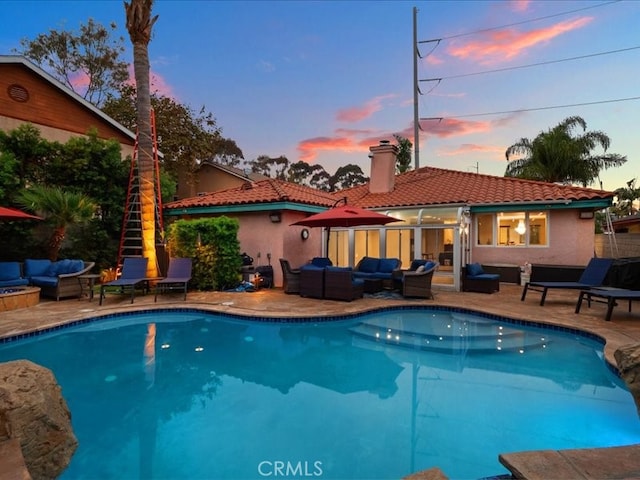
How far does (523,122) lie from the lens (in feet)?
68.3

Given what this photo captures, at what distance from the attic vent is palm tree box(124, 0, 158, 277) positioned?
608 cm

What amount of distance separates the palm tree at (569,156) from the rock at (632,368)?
82.6 feet

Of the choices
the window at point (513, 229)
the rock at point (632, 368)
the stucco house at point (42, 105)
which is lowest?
the rock at point (632, 368)

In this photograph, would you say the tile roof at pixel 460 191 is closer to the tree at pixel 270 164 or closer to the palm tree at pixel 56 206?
the palm tree at pixel 56 206

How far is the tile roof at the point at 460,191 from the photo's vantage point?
13133 mm

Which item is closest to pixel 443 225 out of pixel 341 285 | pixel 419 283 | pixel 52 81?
pixel 419 283

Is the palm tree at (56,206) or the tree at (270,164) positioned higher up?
the tree at (270,164)

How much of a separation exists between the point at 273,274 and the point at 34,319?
685 centimetres

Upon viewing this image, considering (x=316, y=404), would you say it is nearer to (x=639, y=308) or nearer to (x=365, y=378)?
(x=365, y=378)

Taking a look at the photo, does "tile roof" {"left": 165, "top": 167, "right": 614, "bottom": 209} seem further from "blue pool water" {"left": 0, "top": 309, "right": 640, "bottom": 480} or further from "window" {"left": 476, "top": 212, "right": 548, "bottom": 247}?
"blue pool water" {"left": 0, "top": 309, "right": 640, "bottom": 480}

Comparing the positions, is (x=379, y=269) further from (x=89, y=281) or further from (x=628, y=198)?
(x=628, y=198)

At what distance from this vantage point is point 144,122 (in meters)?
11.9

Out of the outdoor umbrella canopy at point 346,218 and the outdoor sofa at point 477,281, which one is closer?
the outdoor umbrella canopy at point 346,218

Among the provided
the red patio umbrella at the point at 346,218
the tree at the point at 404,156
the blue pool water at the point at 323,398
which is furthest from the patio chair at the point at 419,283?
the tree at the point at 404,156
